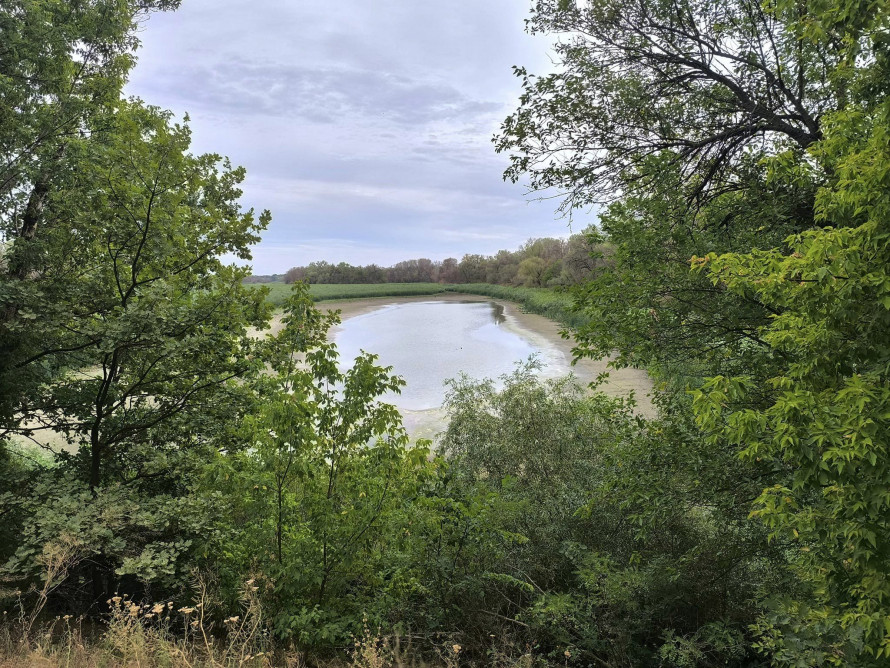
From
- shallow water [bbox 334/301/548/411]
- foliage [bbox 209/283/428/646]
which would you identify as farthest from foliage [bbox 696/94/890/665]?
shallow water [bbox 334/301/548/411]

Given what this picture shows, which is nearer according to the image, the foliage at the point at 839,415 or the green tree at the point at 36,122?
the foliage at the point at 839,415

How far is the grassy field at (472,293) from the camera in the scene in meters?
40.2

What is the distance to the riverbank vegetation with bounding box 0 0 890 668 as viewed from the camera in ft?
10.3

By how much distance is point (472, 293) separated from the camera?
299 ft

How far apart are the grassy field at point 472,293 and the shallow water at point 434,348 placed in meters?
4.34

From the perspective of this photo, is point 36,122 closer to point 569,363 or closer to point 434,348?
point 569,363

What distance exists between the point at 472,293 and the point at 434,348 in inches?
2539

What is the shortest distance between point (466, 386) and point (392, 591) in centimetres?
461

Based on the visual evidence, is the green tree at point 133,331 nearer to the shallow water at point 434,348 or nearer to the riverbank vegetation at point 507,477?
the riverbank vegetation at point 507,477

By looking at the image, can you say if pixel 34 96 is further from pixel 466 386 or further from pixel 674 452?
pixel 674 452

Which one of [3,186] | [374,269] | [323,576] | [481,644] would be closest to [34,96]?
[3,186]

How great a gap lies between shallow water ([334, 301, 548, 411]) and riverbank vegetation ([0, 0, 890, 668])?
6.51 metres

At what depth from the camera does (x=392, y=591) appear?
528 cm

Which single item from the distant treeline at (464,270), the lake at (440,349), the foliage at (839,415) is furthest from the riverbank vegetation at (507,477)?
the distant treeline at (464,270)
